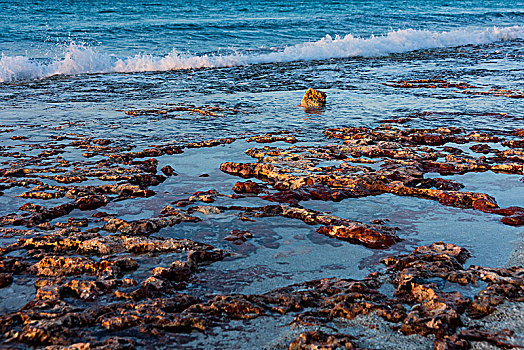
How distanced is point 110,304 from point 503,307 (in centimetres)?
170

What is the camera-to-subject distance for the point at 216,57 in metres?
13.2

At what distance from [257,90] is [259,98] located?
2.66 feet

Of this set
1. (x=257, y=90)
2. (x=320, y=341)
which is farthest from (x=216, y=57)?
(x=320, y=341)

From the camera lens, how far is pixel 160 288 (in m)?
2.21

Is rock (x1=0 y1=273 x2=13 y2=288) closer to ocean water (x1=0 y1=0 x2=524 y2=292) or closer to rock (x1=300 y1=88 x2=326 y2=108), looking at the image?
ocean water (x1=0 y1=0 x2=524 y2=292)

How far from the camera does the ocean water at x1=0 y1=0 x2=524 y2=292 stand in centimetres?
296

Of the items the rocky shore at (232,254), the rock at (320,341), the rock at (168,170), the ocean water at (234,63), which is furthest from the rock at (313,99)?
the rock at (320,341)

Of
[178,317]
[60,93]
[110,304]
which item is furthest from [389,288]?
[60,93]

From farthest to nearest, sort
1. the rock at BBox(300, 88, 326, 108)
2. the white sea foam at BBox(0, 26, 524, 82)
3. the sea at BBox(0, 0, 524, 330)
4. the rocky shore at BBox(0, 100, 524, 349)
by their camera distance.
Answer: the white sea foam at BBox(0, 26, 524, 82), the rock at BBox(300, 88, 326, 108), the sea at BBox(0, 0, 524, 330), the rocky shore at BBox(0, 100, 524, 349)

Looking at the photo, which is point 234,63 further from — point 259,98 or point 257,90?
point 259,98

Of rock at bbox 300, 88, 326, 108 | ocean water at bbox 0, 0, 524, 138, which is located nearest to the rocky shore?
ocean water at bbox 0, 0, 524, 138

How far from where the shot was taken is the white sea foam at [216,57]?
439 inches

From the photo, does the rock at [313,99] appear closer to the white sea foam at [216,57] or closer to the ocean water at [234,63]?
the ocean water at [234,63]

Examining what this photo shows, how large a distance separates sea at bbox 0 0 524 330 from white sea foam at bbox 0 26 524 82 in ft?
0.17
